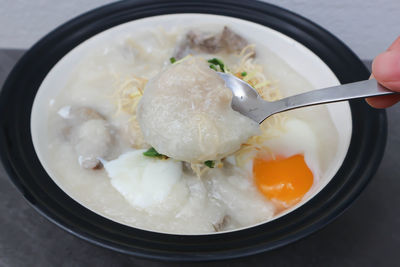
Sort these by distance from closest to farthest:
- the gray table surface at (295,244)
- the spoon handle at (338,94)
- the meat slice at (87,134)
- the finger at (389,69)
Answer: the finger at (389,69) < the spoon handle at (338,94) < the gray table surface at (295,244) < the meat slice at (87,134)

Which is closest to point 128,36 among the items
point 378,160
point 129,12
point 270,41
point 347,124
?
point 129,12

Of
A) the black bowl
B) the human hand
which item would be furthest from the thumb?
the black bowl

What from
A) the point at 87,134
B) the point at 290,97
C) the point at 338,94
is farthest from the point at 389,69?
the point at 87,134

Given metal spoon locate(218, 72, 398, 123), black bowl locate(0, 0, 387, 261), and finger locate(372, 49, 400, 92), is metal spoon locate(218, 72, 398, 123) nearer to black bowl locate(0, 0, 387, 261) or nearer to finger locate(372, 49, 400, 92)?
finger locate(372, 49, 400, 92)

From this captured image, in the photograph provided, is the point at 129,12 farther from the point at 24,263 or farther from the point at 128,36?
the point at 24,263

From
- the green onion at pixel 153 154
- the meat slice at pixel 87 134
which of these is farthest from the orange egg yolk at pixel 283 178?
the meat slice at pixel 87 134

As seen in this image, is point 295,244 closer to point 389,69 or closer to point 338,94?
point 338,94

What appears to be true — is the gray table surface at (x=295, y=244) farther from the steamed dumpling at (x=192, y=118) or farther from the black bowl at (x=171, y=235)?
the steamed dumpling at (x=192, y=118)
